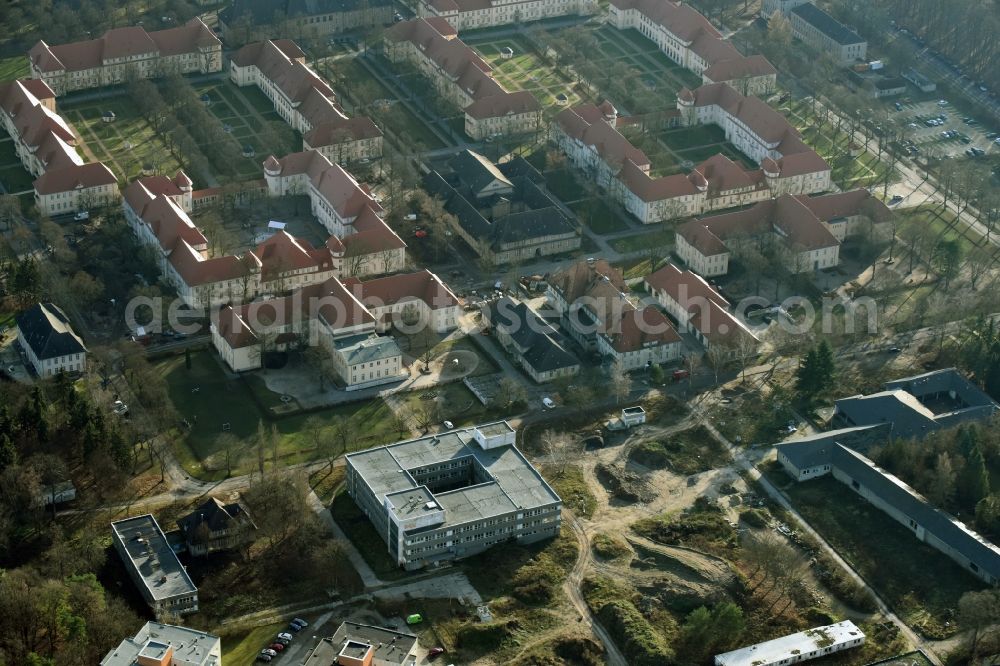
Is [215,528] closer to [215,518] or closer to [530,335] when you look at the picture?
[215,518]

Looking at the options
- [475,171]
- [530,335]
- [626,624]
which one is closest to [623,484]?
[626,624]

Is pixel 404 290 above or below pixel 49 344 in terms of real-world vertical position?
Result: below

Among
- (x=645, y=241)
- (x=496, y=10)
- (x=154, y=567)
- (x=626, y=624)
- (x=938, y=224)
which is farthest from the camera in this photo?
(x=496, y=10)

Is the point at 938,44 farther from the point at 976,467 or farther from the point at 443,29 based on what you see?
the point at 976,467

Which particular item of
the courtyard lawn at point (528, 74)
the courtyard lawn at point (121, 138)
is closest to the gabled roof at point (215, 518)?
the courtyard lawn at point (121, 138)

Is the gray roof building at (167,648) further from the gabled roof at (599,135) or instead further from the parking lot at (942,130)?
the parking lot at (942,130)

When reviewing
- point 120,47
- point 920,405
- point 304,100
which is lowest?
point 120,47

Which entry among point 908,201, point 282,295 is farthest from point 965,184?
point 282,295

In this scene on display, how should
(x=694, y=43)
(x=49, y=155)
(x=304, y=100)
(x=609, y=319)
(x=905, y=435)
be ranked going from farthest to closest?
(x=694, y=43) < (x=304, y=100) < (x=49, y=155) < (x=609, y=319) < (x=905, y=435)
